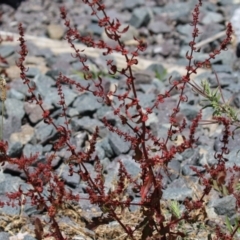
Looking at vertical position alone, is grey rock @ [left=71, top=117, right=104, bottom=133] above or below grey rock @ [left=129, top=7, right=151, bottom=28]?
below

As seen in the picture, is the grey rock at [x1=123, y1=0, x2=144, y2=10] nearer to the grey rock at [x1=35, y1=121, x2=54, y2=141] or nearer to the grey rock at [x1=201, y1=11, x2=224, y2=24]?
the grey rock at [x1=201, y1=11, x2=224, y2=24]

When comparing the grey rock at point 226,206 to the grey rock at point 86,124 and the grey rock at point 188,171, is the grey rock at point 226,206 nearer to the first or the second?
the grey rock at point 188,171

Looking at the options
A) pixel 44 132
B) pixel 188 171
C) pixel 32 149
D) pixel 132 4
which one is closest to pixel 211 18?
pixel 132 4

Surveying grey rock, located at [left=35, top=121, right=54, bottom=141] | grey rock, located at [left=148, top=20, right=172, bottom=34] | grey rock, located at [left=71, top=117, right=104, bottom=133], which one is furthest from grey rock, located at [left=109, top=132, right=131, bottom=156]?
grey rock, located at [left=148, top=20, right=172, bottom=34]

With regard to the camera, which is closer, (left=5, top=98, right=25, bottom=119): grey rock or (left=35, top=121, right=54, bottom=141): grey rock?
(left=35, top=121, right=54, bottom=141): grey rock

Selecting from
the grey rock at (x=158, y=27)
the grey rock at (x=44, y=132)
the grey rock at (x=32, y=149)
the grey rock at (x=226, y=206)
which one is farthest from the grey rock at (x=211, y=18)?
the grey rock at (x=226, y=206)

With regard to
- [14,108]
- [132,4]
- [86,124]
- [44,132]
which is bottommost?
[44,132]

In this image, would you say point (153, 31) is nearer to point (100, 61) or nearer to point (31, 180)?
point (100, 61)

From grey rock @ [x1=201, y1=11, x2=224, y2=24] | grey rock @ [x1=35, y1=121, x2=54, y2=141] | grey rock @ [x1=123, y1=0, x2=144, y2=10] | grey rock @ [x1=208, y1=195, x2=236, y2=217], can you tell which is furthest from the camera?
grey rock @ [x1=123, y1=0, x2=144, y2=10]

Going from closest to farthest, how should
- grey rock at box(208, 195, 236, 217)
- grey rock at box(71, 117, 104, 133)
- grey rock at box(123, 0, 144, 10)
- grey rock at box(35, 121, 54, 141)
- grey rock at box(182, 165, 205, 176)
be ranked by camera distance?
grey rock at box(208, 195, 236, 217) < grey rock at box(182, 165, 205, 176) < grey rock at box(35, 121, 54, 141) < grey rock at box(71, 117, 104, 133) < grey rock at box(123, 0, 144, 10)

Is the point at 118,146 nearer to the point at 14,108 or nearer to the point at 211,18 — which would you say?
the point at 14,108

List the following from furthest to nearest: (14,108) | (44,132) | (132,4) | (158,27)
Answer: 1. (132,4)
2. (158,27)
3. (14,108)
4. (44,132)

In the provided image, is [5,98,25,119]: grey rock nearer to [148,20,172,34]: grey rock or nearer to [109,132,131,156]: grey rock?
[109,132,131,156]: grey rock

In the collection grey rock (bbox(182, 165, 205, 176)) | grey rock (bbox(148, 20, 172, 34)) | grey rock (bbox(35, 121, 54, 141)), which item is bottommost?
grey rock (bbox(182, 165, 205, 176))
